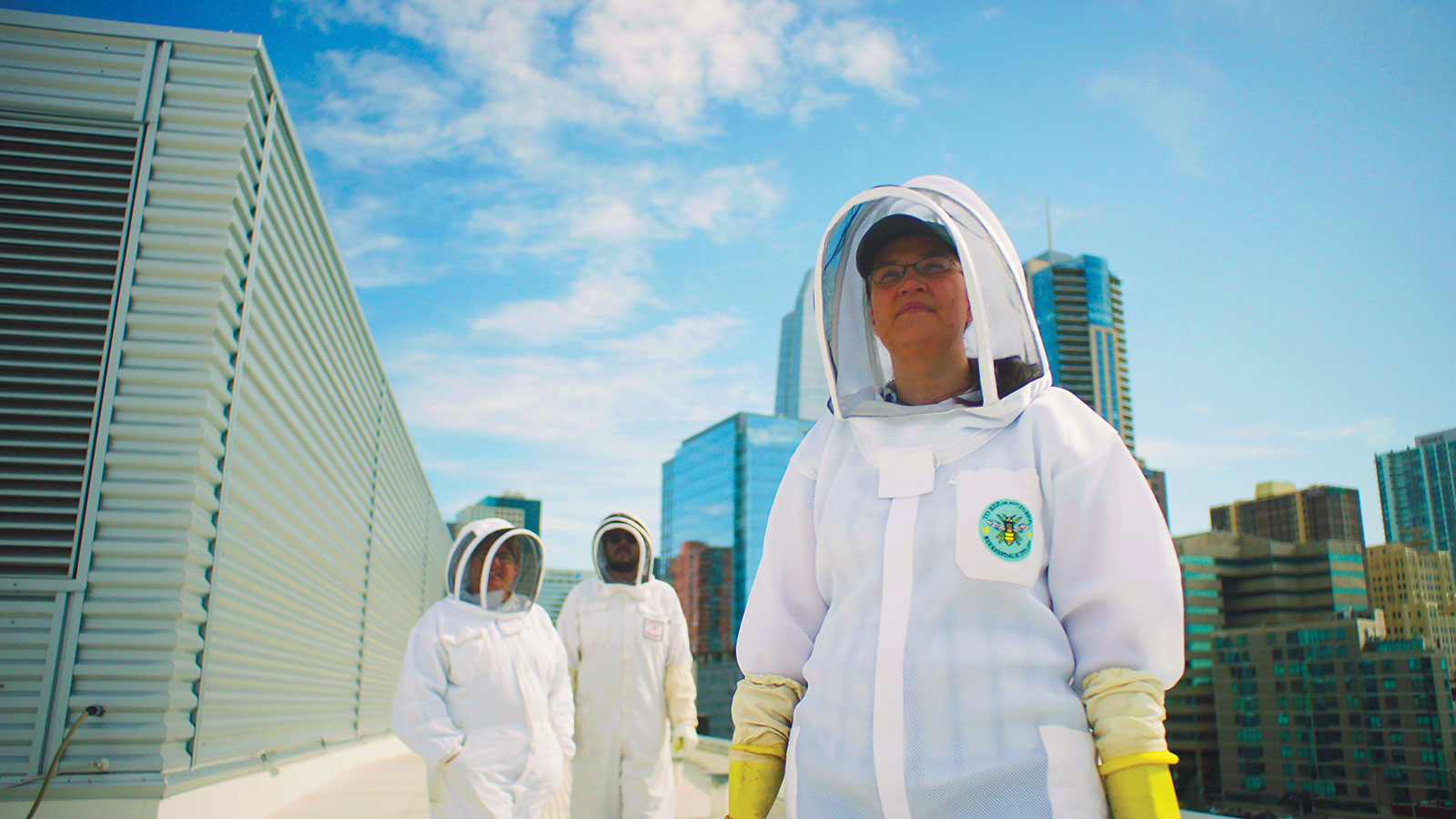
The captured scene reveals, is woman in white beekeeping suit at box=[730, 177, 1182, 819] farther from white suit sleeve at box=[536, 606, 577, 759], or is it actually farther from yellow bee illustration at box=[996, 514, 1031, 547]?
white suit sleeve at box=[536, 606, 577, 759]

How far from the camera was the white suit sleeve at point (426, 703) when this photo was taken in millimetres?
4117

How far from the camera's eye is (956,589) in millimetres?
1490

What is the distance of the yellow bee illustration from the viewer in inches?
59.7

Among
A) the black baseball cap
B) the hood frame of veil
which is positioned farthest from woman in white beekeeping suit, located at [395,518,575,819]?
the black baseball cap

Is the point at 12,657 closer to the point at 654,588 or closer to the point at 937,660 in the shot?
the point at 654,588

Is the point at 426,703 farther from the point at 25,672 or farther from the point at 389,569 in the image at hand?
the point at 389,569

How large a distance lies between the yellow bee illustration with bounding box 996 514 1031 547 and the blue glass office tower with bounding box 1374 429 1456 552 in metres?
170

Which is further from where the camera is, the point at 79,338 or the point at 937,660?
the point at 79,338

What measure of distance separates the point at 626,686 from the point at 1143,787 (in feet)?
14.8

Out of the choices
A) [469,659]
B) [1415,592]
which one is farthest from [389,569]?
[1415,592]

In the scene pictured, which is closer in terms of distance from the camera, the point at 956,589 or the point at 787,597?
the point at 956,589

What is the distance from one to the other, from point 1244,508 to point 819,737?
570 feet

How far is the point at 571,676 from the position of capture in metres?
5.72

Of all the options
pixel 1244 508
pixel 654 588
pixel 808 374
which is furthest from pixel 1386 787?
pixel 654 588
